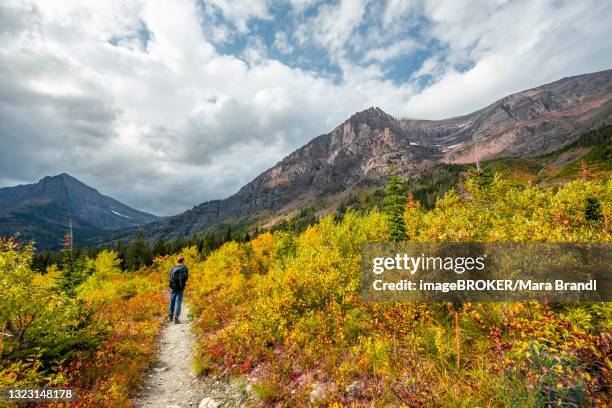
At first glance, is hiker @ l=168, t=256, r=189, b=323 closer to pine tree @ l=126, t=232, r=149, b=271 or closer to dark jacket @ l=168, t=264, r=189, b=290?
dark jacket @ l=168, t=264, r=189, b=290

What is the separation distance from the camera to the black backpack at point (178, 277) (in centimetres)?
1386

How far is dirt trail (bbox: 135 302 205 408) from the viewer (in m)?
7.04

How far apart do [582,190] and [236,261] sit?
2259 cm

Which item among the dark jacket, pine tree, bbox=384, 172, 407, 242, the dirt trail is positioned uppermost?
pine tree, bbox=384, 172, 407, 242

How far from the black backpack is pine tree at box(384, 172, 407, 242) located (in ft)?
34.5

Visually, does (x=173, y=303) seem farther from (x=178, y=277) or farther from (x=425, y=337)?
(x=425, y=337)

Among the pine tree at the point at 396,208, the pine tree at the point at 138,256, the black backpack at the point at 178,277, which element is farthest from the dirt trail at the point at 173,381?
the pine tree at the point at 138,256

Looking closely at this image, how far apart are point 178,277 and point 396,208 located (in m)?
13.6

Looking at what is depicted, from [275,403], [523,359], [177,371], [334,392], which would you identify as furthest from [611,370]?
[177,371]

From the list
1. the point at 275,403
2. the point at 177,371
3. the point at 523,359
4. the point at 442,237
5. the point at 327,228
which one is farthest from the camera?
the point at 327,228

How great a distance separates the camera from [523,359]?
4375 millimetres

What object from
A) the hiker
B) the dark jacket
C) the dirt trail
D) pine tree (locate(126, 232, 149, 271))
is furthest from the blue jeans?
pine tree (locate(126, 232, 149, 271))

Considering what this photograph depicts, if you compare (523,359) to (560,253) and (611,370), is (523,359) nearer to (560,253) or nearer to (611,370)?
(611,370)

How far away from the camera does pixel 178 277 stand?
14.0 meters
